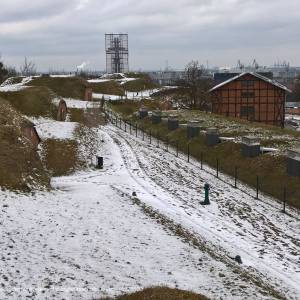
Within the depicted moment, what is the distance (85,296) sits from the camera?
12289 millimetres

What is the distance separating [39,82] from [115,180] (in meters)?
56.2

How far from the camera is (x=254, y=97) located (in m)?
65.2

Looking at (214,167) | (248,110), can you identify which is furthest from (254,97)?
(214,167)

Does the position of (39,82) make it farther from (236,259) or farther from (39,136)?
(236,259)

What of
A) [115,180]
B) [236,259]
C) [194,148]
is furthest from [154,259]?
[194,148]

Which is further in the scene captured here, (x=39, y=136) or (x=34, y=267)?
(x=39, y=136)

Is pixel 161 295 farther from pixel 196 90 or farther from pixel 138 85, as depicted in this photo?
pixel 138 85

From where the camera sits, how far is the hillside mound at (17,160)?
2178cm

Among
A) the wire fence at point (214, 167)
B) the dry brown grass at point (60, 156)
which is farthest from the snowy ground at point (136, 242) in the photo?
the dry brown grass at point (60, 156)

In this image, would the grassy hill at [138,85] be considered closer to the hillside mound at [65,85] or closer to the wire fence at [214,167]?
the hillside mound at [65,85]

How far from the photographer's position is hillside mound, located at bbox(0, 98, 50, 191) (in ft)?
71.5

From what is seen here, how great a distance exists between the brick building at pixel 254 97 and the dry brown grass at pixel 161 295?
2155 inches

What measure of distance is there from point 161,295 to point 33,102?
4009 centimetres

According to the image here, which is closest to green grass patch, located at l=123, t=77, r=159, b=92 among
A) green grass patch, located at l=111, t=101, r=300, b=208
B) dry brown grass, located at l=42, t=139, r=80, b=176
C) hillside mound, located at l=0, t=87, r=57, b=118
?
hillside mound, located at l=0, t=87, r=57, b=118
